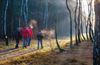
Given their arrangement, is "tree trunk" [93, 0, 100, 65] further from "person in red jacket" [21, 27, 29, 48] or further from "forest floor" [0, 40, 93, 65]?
"person in red jacket" [21, 27, 29, 48]

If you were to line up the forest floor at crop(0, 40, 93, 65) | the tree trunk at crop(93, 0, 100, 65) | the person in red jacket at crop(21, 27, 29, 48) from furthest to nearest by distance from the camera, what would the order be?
the person in red jacket at crop(21, 27, 29, 48) → the forest floor at crop(0, 40, 93, 65) → the tree trunk at crop(93, 0, 100, 65)

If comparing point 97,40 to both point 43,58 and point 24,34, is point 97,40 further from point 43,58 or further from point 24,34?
point 24,34

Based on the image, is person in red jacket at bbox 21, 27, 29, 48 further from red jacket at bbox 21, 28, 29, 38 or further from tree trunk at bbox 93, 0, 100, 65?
tree trunk at bbox 93, 0, 100, 65

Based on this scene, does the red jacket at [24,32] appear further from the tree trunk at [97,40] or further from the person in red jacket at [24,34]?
the tree trunk at [97,40]

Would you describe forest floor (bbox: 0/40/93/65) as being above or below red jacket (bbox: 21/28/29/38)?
below

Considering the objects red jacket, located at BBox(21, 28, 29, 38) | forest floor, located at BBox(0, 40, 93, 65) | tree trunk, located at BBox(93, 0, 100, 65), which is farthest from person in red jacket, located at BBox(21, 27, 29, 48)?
tree trunk, located at BBox(93, 0, 100, 65)

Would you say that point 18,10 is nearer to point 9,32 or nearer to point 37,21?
point 9,32

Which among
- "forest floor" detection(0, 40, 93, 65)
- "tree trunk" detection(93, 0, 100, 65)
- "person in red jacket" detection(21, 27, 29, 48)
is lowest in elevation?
"forest floor" detection(0, 40, 93, 65)

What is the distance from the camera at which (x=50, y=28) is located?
51.3m

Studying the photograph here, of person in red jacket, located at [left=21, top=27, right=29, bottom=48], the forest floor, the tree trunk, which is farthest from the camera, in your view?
person in red jacket, located at [left=21, top=27, right=29, bottom=48]

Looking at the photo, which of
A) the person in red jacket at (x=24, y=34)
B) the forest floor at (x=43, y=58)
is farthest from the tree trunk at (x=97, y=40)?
the person in red jacket at (x=24, y=34)

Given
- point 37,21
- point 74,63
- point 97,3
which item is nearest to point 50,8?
Result: point 37,21

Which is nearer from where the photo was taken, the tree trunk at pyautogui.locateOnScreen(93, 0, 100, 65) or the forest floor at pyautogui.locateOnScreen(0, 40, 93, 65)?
the tree trunk at pyautogui.locateOnScreen(93, 0, 100, 65)

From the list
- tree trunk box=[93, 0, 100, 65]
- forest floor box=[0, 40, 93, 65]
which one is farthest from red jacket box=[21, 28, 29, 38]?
tree trunk box=[93, 0, 100, 65]
